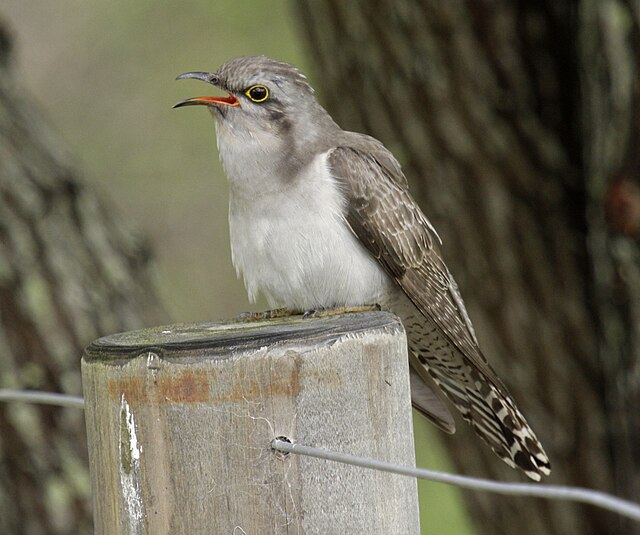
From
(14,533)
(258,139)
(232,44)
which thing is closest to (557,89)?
(258,139)

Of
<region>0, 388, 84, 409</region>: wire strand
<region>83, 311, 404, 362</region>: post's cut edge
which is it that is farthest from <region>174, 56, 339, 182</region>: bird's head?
<region>83, 311, 404, 362</region>: post's cut edge

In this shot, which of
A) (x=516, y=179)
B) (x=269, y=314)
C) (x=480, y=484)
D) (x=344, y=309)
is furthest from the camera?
(x=516, y=179)

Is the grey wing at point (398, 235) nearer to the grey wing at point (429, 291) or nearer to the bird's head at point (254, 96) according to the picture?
the grey wing at point (429, 291)

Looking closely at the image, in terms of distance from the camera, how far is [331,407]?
224 centimetres

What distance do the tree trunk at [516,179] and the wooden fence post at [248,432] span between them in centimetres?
280

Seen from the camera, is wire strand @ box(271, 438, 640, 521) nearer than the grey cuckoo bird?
Yes

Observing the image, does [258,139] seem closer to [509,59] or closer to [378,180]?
[378,180]

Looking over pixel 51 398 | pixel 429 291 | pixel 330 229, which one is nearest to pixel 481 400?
pixel 429 291

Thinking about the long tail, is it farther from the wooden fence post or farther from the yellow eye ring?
the wooden fence post

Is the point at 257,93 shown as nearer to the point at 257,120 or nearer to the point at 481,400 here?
the point at 257,120

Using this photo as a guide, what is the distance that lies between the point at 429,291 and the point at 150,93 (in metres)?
6.77

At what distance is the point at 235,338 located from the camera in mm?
2268

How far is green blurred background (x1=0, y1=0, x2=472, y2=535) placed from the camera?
971 centimetres

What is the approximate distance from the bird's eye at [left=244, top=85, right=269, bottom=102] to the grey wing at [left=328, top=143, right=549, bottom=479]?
1.10 ft
